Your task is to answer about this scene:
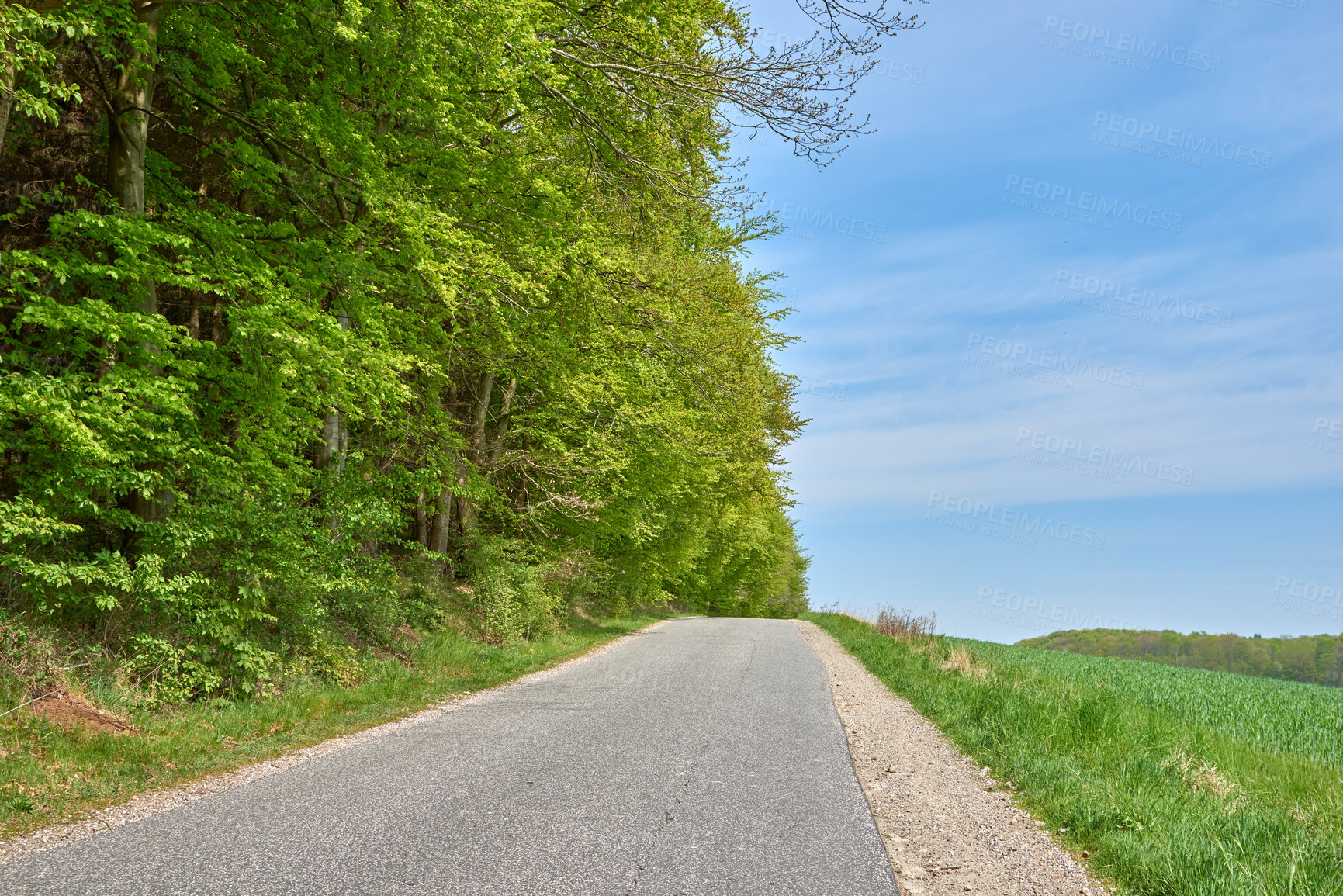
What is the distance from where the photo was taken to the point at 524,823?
502 cm

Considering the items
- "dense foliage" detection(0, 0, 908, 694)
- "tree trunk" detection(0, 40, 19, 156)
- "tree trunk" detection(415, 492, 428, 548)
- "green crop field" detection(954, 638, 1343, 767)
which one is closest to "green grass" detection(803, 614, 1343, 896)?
"green crop field" detection(954, 638, 1343, 767)

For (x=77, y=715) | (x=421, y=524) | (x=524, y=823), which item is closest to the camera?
(x=524, y=823)

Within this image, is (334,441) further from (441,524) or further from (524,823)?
(524,823)

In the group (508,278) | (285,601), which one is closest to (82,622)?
(285,601)

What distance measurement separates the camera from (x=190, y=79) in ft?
32.2

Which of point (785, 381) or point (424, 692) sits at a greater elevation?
point (785, 381)

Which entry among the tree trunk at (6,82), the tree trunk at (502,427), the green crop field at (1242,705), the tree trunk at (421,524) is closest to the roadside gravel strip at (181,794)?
the tree trunk at (6,82)

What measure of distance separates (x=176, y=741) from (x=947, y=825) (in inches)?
256

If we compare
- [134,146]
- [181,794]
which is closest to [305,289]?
[134,146]

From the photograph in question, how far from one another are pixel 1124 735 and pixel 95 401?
11.1 metres

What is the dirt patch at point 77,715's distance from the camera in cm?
632

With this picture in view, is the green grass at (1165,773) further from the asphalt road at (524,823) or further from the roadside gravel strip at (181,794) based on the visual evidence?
the roadside gravel strip at (181,794)

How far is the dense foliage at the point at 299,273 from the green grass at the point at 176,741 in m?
0.71

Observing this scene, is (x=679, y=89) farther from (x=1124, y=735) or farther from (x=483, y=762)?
(x=1124, y=735)
